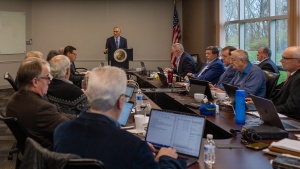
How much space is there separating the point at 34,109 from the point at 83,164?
1.29 metres

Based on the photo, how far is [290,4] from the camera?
607cm

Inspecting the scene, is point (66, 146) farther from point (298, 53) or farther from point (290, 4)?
point (290, 4)

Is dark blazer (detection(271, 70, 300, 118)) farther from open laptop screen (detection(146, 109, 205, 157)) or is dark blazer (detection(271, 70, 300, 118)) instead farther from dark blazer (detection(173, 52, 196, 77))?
dark blazer (detection(173, 52, 196, 77))

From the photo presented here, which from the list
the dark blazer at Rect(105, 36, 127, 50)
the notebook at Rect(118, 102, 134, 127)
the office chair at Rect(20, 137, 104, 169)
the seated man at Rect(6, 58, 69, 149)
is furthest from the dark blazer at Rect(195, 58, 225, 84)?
the dark blazer at Rect(105, 36, 127, 50)

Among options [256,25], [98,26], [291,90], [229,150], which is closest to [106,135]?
[229,150]

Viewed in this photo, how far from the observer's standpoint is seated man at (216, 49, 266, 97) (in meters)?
4.18

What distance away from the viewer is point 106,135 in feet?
5.01

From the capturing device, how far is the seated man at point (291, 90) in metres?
3.32

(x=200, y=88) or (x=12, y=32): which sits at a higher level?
(x=12, y=32)

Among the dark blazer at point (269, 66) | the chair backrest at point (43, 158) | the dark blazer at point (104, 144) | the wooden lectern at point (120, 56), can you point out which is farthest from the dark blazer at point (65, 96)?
the wooden lectern at point (120, 56)

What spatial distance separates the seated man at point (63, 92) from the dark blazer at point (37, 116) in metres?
0.92

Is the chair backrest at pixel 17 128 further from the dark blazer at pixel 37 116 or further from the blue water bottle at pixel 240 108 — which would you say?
the blue water bottle at pixel 240 108

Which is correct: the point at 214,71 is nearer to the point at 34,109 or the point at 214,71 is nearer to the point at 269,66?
the point at 269,66

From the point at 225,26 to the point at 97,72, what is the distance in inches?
305
